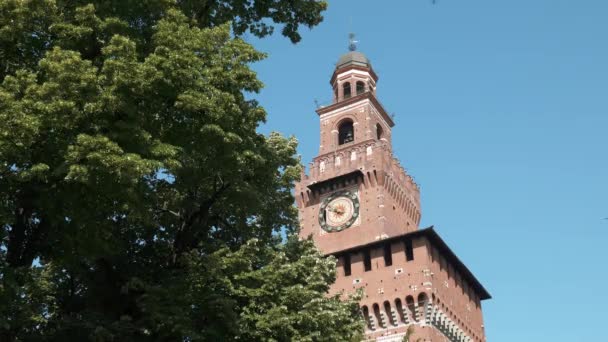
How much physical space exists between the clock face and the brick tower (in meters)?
0.06

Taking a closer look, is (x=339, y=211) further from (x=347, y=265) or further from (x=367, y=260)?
→ (x=367, y=260)

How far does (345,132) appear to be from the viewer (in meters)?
45.2

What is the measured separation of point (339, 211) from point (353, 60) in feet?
36.8

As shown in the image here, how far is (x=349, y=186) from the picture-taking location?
137 ft

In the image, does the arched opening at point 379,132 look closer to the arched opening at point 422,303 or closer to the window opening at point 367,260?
the window opening at point 367,260

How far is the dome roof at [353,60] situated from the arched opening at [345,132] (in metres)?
4.58

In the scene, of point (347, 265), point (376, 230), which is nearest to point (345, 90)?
point (376, 230)

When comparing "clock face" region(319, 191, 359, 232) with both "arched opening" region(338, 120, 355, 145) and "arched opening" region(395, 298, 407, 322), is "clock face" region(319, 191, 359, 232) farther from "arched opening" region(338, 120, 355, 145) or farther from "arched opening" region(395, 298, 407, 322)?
"arched opening" region(395, 298, 407, 322)

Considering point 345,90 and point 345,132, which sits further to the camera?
point 345,90

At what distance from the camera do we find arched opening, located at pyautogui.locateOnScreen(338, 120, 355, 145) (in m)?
44.8

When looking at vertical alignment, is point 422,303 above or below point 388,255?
below

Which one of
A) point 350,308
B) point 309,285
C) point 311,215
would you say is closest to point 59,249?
point 309,285

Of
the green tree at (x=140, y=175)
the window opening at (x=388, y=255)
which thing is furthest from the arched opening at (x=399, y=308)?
the green tree at (x=140, y=175)

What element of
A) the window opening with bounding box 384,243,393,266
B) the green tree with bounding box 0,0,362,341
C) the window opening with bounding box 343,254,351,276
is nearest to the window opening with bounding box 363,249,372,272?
the window opening with bounding box 384,243,393,266
